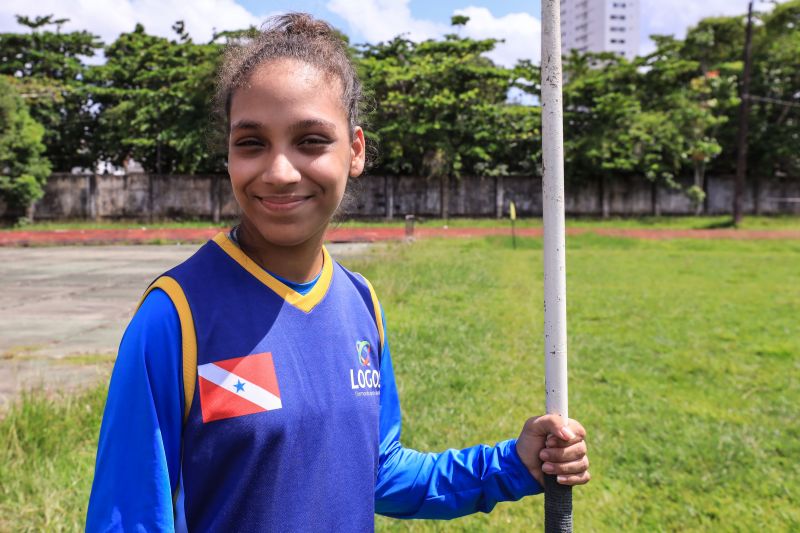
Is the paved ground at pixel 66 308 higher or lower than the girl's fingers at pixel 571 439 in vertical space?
lower

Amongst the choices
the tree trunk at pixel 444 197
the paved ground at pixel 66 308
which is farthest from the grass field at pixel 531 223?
the paved ground at pixel 66 308

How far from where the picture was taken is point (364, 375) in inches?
58.0

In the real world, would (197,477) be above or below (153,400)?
below

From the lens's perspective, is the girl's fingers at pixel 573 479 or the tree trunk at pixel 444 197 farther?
the tree trunk at pixel 444 197

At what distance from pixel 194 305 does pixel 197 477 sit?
29cm

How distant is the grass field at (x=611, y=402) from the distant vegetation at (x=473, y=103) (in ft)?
48.3

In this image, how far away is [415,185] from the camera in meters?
26.0

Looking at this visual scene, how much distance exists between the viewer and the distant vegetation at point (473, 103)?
24141mm

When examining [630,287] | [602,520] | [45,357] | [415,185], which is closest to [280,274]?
[602,520]

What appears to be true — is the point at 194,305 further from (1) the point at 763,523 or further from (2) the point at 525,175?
(2) the point at 525,175

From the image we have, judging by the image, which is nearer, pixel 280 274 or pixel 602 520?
pixel 280 274

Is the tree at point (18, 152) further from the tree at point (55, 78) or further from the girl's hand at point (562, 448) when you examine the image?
the girl's hand at point (562, 448)

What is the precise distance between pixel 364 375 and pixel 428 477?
34 centimetres

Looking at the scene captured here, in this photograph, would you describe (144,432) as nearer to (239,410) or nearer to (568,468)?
(239,410)
